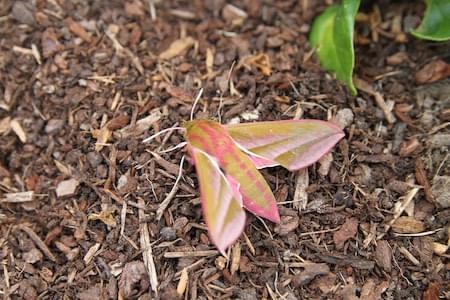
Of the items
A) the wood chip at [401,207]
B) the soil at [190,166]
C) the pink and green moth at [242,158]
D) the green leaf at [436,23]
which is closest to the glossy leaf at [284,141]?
the pink and green moth at [242,158]

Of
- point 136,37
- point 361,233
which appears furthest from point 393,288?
point 136,37

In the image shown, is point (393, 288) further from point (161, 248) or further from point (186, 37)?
point (186, 37)

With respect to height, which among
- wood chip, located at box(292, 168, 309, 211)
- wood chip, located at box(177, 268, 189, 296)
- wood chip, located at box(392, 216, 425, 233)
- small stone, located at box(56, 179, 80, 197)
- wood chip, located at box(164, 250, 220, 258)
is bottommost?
wood chip, located at box(177, 268, 189, 296)

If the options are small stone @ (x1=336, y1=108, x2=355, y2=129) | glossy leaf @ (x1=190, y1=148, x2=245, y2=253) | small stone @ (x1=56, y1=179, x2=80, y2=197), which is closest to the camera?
glossy leaf @ (x1=190, y1=148, x2=245, y2=253)

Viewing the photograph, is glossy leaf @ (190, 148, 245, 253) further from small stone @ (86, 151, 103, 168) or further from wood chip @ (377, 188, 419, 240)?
wood chip @ (377, 188, 419, 240)

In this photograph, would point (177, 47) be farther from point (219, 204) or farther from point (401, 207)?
point (401, 207)

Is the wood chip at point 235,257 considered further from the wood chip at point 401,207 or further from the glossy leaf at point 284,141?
the wood chip at point 401,207

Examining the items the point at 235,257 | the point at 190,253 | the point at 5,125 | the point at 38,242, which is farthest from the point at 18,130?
the point at 235,257

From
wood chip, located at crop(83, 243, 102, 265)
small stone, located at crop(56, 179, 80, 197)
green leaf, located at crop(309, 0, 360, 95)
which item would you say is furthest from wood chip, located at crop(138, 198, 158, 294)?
green leaf, located at crop(309, 0, 360, 95)
